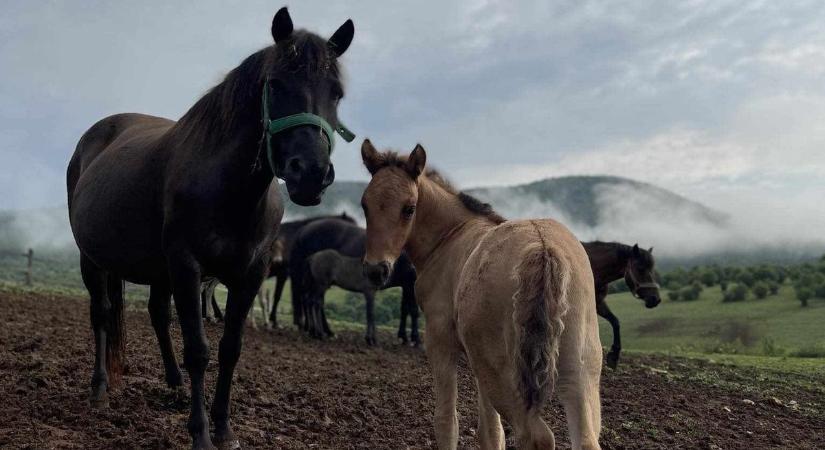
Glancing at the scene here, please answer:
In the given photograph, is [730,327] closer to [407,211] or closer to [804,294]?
[804,294]

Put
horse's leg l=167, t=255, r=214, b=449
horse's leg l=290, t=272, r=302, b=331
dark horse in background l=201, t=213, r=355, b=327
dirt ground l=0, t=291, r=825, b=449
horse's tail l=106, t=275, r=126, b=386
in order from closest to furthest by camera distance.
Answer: horse's leg l=167, t=255, r=214, b=449 → dirt ground l=0, t=291, r=825, b=449 → horse's tail l=106, t=275, r=126, b=386 → dark horse in background l=201, t=213, r=355, b=327 → horse's leg l=290, t=272, r=302, b=331

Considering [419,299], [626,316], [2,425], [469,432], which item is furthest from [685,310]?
[2,425]

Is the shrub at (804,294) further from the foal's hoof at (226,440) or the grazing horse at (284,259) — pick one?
the foal's hoof at (226,440)

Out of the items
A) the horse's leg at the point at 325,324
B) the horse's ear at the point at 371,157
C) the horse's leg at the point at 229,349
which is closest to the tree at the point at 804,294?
the horse's leg at the point at 325,324

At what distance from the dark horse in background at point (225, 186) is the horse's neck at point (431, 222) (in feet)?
3.09

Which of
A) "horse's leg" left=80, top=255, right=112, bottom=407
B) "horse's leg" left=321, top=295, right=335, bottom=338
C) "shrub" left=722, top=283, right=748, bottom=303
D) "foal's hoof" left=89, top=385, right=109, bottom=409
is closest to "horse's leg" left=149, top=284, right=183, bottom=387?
"horse's leg" left=80, top=255, right=112, bottom=407

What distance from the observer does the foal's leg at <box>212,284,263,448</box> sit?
4328 millimetres

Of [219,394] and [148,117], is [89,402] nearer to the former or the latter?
[219,394]

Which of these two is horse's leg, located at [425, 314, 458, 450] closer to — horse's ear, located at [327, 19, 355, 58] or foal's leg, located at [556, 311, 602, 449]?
foal's leg, located at [556, 311, 602, 449]

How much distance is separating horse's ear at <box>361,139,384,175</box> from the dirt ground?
226 centimetres

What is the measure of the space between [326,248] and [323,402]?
1040cm

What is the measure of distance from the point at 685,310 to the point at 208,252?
73.1ft

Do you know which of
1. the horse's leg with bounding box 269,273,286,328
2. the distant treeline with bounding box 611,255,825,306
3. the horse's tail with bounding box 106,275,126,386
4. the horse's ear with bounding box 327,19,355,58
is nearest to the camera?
the horse's ear with bounding box 327,19,355,58

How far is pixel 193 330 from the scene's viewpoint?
409cm
